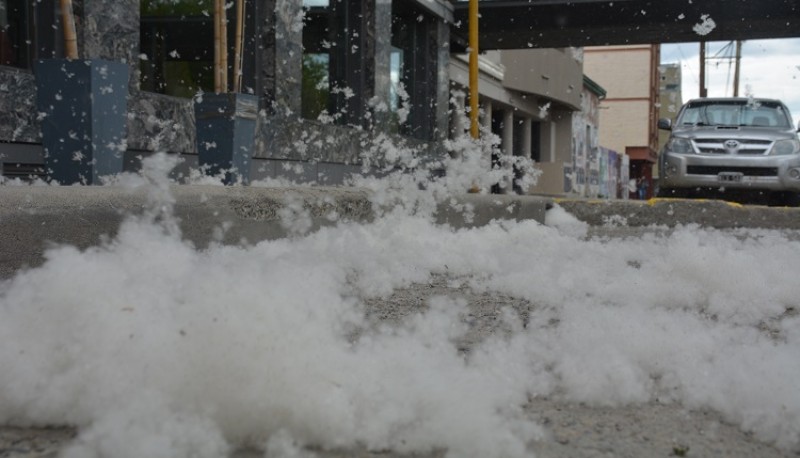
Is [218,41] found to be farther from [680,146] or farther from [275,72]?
[680,146]

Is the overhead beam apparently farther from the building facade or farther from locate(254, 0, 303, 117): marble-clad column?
locate(254, 0, 303, 117): marble-clad column

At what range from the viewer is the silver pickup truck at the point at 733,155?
1190 centimetres

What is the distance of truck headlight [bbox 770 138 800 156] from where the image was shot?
11.9 metres

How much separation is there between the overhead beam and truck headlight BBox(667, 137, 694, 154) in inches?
86.0

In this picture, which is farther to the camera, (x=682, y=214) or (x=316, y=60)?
(x=316, y=60)

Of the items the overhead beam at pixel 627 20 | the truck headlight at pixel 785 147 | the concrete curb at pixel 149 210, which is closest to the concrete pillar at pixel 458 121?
the overhead beam at pixel 627 20

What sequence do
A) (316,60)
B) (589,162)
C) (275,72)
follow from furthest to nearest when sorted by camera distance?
(589,162)
(316,60)
(275,72)

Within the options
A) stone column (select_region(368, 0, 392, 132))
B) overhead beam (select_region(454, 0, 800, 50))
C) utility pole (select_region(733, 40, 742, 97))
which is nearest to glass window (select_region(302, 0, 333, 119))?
stone column (select_region(368, 0, 392, 132))

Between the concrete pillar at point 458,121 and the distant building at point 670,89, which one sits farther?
the distant building at point 670,89

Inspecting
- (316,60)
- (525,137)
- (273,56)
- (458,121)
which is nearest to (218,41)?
(273,56)

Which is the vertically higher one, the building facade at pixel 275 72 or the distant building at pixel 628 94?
the distant building at pixel 628 94

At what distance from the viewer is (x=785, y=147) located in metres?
12.0

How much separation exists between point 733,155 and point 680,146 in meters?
0.73

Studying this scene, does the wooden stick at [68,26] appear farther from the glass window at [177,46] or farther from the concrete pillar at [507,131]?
the concrete pillar at [507,131]
